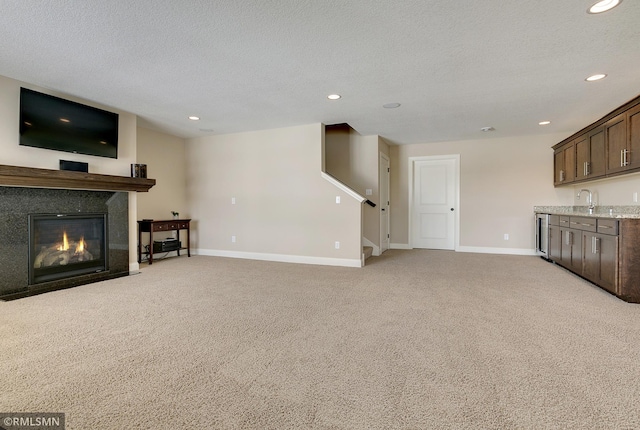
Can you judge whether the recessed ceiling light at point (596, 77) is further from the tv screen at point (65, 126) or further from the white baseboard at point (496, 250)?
the tv screen at point (65, 126)

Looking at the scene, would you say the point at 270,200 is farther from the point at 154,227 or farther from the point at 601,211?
the point at 601,211

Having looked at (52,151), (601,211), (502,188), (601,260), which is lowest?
(601,260)

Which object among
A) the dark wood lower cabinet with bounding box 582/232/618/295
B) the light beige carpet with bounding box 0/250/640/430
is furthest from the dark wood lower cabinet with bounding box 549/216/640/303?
the light beige carpet with bounding box 0/250/640/430

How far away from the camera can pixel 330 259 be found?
16.6ft

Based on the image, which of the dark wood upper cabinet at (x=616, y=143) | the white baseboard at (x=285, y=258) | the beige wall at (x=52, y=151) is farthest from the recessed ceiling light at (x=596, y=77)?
the beige wall at (x=52, y=151)

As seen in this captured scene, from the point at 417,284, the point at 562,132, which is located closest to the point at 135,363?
the point at 417,284

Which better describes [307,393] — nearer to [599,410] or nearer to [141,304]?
[599,410]

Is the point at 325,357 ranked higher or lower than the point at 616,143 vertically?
lower

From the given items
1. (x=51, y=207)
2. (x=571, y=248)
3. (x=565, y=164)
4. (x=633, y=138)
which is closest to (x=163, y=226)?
(x=51, y=207)

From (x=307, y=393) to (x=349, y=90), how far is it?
314 cm

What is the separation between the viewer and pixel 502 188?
20.0 feet

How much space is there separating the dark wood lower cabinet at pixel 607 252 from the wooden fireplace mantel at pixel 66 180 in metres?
5.78

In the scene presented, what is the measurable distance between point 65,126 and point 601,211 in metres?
7.60

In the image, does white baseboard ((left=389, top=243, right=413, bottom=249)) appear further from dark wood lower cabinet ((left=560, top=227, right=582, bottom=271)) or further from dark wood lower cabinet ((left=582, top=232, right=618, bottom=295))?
dark wood lower cabinet ((left=582, top=232, right=618, bottom=295))
